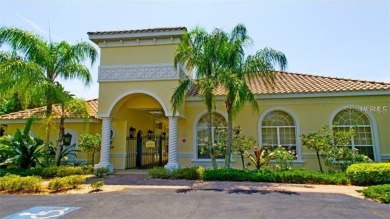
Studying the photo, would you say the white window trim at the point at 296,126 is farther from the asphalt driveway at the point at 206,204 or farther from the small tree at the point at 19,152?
the small tree at the point at 19,152

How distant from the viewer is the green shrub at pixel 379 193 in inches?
302

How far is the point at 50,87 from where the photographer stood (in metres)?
13.0

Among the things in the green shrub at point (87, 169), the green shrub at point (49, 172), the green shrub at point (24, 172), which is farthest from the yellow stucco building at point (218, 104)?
the green shrub at point (24, 172)

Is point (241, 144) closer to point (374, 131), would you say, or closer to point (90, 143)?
point (374, 131)

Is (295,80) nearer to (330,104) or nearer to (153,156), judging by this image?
(330,104)

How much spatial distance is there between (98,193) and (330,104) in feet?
39.5

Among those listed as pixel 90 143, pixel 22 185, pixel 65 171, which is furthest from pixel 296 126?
pixel 22 185

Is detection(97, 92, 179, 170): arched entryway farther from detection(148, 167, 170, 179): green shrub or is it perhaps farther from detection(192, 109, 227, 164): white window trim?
detection(192, 109, 227, 164): white window trim

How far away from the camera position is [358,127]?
13.4m

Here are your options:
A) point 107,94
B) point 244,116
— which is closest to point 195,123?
point 244,116

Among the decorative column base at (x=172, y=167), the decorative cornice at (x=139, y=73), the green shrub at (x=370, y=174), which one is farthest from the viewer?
the decorative cornice at (x=139, y=73)

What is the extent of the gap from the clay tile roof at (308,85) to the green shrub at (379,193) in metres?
6.05

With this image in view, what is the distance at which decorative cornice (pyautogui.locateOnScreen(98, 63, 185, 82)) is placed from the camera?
13.5m

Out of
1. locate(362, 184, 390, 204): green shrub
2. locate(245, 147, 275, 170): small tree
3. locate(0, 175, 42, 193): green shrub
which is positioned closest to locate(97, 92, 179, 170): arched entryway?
locate(245, 147, 275, 170): small tree
